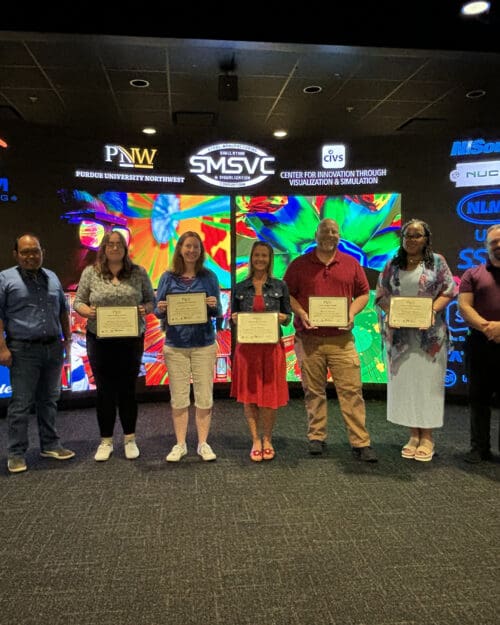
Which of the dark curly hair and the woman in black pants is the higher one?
the dark curly hair

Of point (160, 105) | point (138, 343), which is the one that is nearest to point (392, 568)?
point (138, 343)

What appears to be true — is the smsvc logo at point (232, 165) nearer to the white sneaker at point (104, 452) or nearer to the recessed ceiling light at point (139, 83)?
the recessed ceiling light at point (139, 83)

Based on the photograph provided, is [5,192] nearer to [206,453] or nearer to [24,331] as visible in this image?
[24,331]

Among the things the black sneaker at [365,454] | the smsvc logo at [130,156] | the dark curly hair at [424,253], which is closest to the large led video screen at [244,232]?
the smsvc logo at [130,156]

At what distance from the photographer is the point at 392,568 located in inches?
85.8

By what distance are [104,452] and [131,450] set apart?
0.62ft

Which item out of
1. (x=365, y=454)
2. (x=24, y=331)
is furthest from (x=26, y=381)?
(x=365, y=454)

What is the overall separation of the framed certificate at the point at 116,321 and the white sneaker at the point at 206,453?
0.96 metres

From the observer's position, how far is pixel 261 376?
3.43 m

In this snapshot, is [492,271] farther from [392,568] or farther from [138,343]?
[138,343]

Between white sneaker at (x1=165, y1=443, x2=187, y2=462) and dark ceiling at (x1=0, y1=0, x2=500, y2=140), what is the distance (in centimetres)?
263

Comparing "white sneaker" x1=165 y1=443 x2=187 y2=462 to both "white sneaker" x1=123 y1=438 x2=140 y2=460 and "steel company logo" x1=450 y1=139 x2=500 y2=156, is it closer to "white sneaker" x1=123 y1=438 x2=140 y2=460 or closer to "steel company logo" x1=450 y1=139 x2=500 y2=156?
"white sneaker" x1=123 y1=438 x2=140 y2=460

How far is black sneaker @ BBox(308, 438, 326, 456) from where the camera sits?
11.9ft

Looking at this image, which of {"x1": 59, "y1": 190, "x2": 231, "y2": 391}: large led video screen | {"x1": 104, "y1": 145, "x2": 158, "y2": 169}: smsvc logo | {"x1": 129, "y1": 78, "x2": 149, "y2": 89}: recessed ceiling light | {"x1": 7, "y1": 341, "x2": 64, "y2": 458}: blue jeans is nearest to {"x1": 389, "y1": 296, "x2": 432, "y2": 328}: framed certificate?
{"x1": 59, "y1": 190, "x2": 231, "y2": 391}: large led video screen
